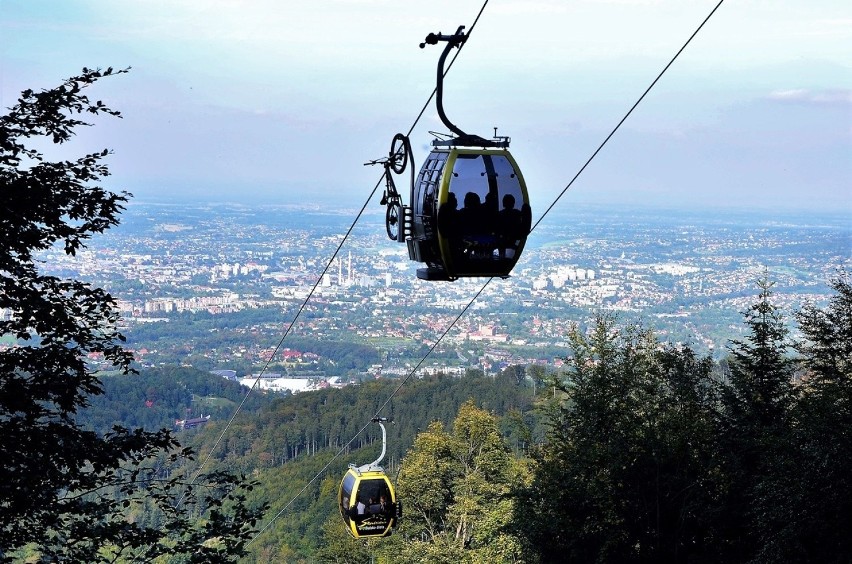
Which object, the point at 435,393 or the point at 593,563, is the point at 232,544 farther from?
the point at 435,393

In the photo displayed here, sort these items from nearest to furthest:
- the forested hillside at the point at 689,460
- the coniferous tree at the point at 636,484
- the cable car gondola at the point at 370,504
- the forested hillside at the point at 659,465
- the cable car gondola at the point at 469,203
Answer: the cable car gondola at the point at 469,203
the forested hillside at the point at 689,460
the forested hillside at the point at 659,465
the coniferous tree at the point at 636,484
the cable car gondola at the point at 370,504

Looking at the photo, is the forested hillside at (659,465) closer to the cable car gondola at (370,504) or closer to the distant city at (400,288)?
the cable car gondola at (370,504)

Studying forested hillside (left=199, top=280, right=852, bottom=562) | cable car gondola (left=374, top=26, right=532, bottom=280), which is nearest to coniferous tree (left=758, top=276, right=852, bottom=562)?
forested hillside (left=199, top=280, right=852, bottom=562)

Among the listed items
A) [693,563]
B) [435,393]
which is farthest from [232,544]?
[435,393]

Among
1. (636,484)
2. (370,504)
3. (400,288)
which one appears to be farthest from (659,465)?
(400,288)

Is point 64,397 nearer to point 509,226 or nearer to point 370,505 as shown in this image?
point 509,226

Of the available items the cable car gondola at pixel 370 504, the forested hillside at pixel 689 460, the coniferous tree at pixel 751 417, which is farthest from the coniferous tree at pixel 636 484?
the cable car gondola at pixel 370 504
